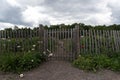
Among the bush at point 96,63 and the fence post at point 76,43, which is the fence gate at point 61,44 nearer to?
the fence post at point 76,43

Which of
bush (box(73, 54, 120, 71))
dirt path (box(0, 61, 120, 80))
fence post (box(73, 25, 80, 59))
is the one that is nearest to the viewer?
dirt path (box(0, 61, 120, 80))

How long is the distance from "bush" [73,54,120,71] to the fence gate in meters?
0.93

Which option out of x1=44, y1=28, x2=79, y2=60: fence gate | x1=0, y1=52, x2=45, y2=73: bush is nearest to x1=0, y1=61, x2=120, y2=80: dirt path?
x1=0, y1=52, x2=45, y2=73: bush

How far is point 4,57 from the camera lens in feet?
36.1

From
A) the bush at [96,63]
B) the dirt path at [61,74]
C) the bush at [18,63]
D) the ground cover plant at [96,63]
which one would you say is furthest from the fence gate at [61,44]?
the bush at [18,63]

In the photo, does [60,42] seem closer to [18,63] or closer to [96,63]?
[96,63]

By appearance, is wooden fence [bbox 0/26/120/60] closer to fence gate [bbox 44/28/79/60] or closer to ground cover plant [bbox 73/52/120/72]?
fence gate [bbox 44/28/79/60]

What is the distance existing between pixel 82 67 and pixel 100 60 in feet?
3.19

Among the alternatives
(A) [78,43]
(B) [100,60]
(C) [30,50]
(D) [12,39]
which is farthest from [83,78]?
(D) [12,39]

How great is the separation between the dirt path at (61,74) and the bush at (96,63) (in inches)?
12.4

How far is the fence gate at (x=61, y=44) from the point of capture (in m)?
11.9

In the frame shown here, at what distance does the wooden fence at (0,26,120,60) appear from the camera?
1188 centimetres

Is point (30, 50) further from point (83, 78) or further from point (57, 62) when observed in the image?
point (83, 78)

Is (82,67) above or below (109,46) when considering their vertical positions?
below
